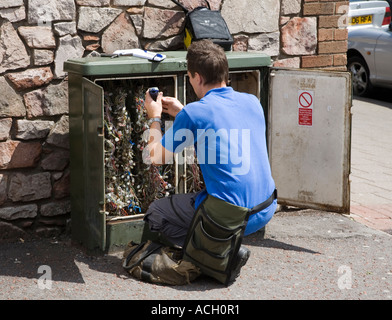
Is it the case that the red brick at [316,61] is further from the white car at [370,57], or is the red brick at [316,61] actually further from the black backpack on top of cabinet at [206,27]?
the white car at [370,57]

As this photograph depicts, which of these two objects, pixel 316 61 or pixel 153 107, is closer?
pixel 153 107

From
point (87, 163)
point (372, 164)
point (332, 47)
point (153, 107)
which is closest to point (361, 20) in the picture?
point (372, 164)

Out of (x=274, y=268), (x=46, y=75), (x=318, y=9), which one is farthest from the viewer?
(x=318, y=9)

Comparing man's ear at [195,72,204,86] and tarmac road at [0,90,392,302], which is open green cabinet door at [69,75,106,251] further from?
man's ear at [195,72,204,86]

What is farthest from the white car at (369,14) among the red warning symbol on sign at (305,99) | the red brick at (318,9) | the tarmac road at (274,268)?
the red warning symbol on sign at (305,99)

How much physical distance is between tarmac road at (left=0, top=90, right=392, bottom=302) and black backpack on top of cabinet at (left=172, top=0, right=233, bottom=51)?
1.55m

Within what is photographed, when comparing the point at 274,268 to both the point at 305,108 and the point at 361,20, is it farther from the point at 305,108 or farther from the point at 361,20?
the point at 361,20

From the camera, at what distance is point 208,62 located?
Answer: 4383 millimetres

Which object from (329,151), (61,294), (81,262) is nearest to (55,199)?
(81,262)

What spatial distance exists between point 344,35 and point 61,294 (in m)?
3.53

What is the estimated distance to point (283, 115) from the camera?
5.75m

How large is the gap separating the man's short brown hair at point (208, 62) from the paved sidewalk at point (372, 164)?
2346 mm

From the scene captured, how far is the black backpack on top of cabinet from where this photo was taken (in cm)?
552

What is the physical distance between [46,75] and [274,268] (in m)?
2.15
